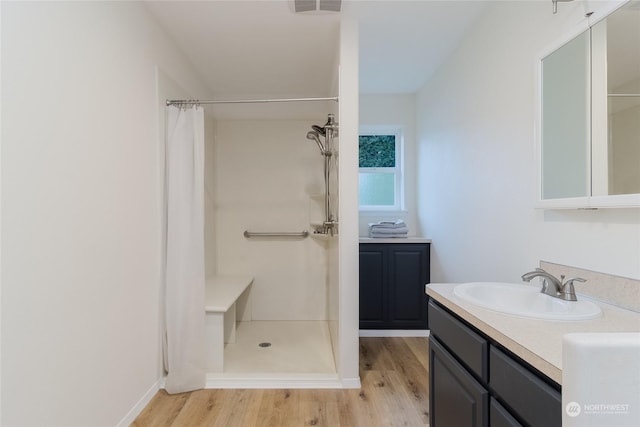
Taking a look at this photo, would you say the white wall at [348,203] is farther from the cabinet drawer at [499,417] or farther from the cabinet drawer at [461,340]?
the cabinet drawer at [499,417]

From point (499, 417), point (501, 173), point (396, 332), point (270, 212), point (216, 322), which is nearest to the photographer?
point (499, 417)

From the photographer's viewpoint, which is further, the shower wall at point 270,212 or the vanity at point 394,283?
the shower wall at point 270,212

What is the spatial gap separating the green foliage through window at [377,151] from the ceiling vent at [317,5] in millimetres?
1658

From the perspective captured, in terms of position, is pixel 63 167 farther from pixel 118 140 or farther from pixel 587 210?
pixel 587 210

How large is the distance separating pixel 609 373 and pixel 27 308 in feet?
5.52

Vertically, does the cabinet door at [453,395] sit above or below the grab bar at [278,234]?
below

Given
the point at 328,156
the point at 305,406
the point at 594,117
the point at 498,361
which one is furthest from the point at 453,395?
the point at 328,156

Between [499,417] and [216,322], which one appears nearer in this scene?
[499,417]

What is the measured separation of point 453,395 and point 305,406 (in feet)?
3.50

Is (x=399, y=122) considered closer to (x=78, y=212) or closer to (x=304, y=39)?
(x=304, y=39)

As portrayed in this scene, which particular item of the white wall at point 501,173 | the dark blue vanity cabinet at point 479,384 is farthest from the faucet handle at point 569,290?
the dark blue vanity cabinet at point 479,384

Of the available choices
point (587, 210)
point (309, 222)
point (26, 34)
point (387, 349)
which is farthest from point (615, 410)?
point (309, 222)

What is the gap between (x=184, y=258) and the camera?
6.92 feet

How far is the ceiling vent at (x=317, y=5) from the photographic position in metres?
1.88
